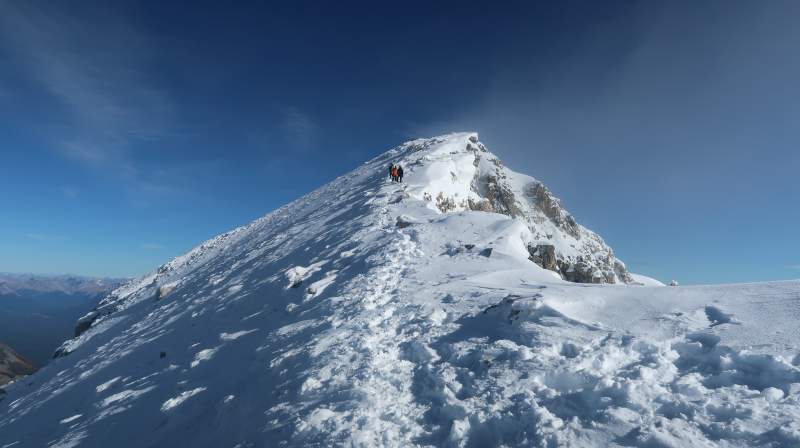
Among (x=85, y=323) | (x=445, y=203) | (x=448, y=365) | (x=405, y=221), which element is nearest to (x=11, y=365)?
(x=85, y=323)

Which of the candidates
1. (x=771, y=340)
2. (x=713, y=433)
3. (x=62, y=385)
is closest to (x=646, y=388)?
(x=713, y=433)

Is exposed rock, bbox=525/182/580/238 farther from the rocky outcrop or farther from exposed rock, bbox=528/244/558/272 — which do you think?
the rocky outcrop

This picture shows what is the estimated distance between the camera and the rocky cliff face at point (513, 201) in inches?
1110

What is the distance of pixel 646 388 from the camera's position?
251 inches

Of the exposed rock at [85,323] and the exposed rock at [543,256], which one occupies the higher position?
the exposed rock at [543,256]

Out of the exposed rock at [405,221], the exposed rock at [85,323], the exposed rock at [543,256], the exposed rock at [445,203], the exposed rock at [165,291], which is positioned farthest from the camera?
the exposed rock at [85,323]

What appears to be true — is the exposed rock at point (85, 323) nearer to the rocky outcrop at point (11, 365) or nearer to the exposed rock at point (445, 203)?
the exposed rock at point (445, 203)

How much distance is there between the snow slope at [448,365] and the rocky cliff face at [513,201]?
9738mm

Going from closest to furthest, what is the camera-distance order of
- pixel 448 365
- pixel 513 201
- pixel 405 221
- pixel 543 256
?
pixel 448 365 < pixel 405 221 < pixel 543 256 < pixel 513 201

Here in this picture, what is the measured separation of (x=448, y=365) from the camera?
8414 mm

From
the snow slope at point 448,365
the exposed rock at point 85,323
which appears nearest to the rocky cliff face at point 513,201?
the snow slope at point 448,365

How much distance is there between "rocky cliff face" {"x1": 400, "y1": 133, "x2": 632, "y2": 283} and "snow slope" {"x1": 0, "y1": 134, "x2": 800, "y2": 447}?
31.9ft

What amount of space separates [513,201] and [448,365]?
33.6 metres

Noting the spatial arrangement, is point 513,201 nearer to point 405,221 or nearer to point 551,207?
point 551,207
